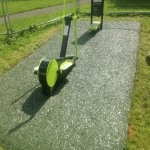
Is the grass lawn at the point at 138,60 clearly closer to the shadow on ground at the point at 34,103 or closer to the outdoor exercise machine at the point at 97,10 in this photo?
the outdoor exercise machine at the point at 97,10

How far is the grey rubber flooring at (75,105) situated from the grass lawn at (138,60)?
0.16 metres

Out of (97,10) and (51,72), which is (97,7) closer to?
(97,10)

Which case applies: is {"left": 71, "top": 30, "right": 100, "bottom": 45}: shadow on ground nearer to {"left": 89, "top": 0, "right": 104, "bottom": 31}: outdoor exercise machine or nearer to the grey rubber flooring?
{"left": 89, "top": 0, "right": 104, "bottom": 31}: outdoor exercise machine

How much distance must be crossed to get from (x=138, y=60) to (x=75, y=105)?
8.49ft

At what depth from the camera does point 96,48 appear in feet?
20.1

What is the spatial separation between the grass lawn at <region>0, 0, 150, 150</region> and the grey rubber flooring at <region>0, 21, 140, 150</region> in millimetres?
156

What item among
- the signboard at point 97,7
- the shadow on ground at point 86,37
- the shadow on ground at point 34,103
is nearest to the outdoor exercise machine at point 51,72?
the shadow on ground at point 34,103

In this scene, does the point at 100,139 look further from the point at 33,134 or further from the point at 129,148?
the point at 33,134

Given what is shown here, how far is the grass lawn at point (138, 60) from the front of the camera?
3152 mm

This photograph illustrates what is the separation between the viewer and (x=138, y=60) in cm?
529

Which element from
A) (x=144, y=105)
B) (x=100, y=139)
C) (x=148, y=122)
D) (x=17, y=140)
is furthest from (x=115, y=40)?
(x=17, y=140)

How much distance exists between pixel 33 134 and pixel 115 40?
465 centimetres

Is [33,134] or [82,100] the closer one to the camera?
[33,134]

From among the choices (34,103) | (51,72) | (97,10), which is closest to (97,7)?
(97,10)
